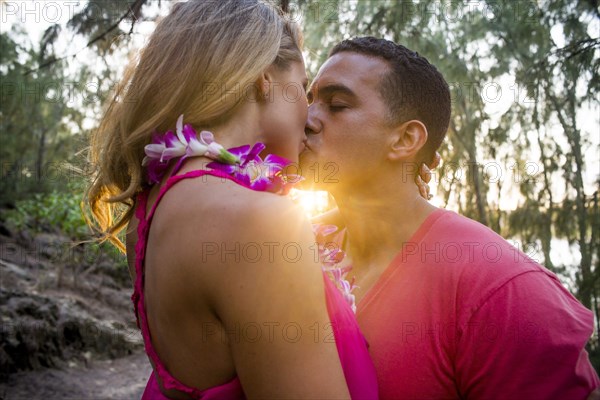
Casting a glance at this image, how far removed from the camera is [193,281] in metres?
1.23

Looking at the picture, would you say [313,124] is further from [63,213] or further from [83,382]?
[63,213]

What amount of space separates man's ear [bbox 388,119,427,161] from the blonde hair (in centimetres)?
79

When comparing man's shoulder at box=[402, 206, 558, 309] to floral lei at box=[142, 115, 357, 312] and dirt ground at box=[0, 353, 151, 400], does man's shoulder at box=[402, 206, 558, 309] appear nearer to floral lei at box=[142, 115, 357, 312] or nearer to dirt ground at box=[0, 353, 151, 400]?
floral lei at box=[142, 115, 357, 312]

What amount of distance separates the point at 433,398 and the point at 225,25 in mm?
1327

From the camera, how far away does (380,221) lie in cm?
238

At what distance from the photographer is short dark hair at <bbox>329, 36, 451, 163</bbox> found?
238 cm

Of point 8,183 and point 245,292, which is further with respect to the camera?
point 8,183

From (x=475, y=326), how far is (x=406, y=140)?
0.95 m

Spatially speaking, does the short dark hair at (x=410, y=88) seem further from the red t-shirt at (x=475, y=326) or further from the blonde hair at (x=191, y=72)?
the blonde hair at (x=191, y=72)

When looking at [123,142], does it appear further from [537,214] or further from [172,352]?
[537,214]

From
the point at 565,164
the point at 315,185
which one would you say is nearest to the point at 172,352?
the point at 315,185

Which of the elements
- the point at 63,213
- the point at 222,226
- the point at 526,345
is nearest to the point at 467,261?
the point at 526,345

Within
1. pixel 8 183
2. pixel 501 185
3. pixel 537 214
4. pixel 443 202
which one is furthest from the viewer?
pixel 8 183

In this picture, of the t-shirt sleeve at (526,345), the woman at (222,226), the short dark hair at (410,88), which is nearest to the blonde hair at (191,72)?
the woman at (222,226)
